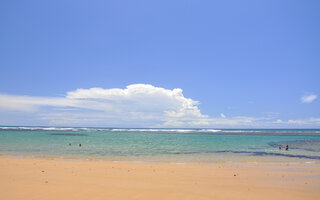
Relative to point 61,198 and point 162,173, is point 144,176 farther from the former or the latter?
point 61,198

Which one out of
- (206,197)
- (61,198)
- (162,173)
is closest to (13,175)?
(61,198)

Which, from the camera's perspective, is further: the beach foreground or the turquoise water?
the turquoise water

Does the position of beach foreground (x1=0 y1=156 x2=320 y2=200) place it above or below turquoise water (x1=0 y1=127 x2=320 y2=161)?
above

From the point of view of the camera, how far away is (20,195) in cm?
895

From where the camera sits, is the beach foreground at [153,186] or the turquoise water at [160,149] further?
the turquoise water at [160,149]

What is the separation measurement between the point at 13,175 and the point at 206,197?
414 inches

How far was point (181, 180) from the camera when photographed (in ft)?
40.6

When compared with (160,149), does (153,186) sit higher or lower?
higher

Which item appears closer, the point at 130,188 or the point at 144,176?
the point at 130,188

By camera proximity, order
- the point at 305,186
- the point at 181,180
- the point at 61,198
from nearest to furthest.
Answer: the point at 61,198, the point at 305,186, the point at 181,180

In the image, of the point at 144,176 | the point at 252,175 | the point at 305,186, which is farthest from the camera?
the point at 252,175

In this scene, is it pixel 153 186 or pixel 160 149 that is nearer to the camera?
pixel 153 186

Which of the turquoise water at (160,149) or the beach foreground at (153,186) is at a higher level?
Result: the beach foreground at (153,186)

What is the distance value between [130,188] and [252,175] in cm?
807
